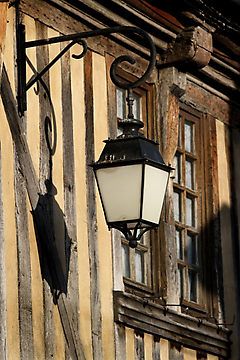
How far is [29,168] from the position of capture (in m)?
8.73

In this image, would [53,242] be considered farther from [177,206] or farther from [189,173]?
[189,173]

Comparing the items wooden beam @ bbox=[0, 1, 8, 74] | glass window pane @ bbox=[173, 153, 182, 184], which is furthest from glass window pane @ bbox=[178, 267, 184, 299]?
wooden beam @ bbox=[0, 1, 8, 74]

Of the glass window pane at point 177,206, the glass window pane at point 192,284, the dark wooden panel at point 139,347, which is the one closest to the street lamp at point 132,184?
the dark wooden panel at point 139,347

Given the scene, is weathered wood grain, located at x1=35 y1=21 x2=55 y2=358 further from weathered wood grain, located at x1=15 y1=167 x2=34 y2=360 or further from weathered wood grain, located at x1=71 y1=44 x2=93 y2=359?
weathered wood grain, located at x1=71 y1=44 x2=93 y2=359

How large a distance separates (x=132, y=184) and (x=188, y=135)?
8.80 ft

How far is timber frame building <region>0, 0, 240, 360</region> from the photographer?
8.65 meters

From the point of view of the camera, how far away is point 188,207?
1066 cm

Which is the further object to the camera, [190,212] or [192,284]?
[190,212]

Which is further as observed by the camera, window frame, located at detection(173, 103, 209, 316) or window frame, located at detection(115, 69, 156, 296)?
window frame, located at detection(173, 103, 209, 316)

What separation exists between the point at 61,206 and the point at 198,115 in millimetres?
2064

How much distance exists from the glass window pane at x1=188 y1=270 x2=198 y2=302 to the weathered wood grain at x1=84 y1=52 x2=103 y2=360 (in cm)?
132

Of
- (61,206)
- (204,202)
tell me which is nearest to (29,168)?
(61,206)

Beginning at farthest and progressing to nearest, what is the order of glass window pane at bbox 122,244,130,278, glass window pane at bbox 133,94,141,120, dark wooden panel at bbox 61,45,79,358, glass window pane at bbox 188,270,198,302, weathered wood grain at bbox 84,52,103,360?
glass window pane at bbox 188,270,198,302, glass window pane at bbox 133,94,141,120, glass window pane at bbox 122,244,130,278, weathered wood grain at bbox 84,52,103,360, dark wooden panel at bbox 61,45,79,358

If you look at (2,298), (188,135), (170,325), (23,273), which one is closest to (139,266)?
(170,325)
